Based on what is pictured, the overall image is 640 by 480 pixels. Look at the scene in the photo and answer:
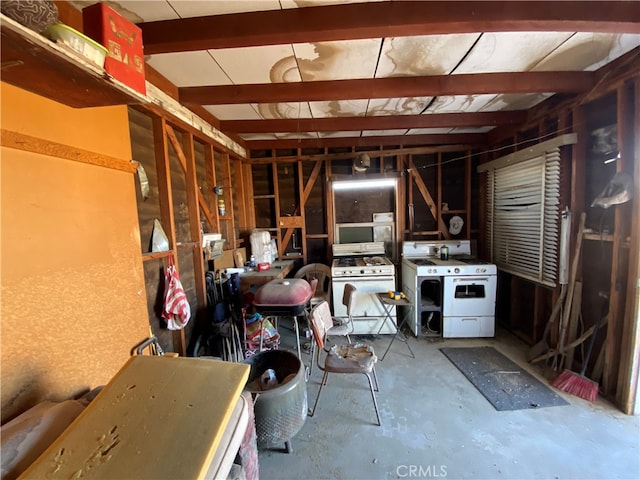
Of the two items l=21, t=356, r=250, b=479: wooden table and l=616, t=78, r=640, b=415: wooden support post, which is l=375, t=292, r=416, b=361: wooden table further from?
l=21, t=356, r=250, b=479: wooden table

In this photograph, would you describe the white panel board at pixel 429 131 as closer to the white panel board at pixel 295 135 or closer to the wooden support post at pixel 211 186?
the white panel board at pixel 295 135

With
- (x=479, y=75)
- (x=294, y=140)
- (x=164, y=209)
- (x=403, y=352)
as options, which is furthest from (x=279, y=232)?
(x=479, y=75)

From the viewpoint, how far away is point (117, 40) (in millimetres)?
1126

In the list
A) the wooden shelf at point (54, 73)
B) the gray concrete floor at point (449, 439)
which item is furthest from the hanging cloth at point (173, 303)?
the wooden shelf at point (54, 73)

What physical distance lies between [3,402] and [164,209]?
1436 mm

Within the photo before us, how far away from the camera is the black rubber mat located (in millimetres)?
2146

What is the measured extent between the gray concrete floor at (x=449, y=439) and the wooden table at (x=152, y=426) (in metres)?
1.15

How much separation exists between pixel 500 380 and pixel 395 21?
2983 mm

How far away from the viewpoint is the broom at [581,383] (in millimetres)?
2135

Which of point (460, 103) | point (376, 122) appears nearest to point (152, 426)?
point (376, 122)

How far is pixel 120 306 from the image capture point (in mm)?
1526

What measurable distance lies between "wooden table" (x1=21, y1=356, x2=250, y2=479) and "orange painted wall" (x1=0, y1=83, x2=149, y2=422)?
438 millimetres

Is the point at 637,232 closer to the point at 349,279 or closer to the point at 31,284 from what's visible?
the point at 349,279

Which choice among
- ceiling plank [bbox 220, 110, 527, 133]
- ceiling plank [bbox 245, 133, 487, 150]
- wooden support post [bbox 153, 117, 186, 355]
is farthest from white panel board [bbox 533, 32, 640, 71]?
wooden support post [bbox 153, 117, 186, 355]
